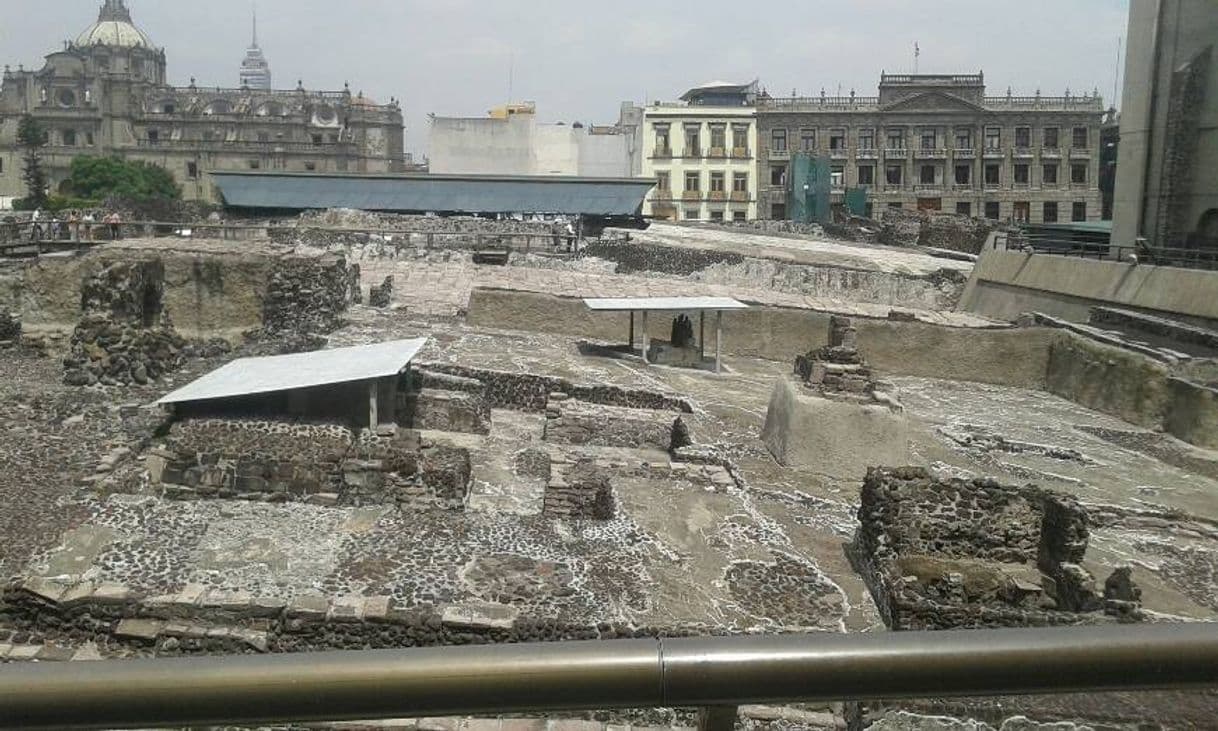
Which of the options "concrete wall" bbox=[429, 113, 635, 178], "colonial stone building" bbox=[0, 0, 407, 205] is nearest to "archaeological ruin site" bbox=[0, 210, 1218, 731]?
"concrete wall" bbox=[429, 113, 635, 178]

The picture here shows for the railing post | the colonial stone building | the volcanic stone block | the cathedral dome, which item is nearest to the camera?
the railing post

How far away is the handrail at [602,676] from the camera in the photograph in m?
1.30

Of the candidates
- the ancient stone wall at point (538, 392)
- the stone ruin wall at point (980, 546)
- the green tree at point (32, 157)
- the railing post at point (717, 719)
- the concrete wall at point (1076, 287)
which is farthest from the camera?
the green tree at point (32, 157)

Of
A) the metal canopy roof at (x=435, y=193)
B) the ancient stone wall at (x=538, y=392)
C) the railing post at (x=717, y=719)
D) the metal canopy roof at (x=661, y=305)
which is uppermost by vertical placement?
the metal canopy roof at (x=435, y=193)

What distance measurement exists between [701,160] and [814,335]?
102 feet

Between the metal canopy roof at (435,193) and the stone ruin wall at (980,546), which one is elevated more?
the metal canopy roof at (435,193)

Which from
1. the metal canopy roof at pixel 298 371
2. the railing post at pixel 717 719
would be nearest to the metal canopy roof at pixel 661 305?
the metal canopy roof at pixel 298 371

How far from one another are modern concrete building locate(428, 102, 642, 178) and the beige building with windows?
1746mm

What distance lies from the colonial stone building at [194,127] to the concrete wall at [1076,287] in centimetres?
4661

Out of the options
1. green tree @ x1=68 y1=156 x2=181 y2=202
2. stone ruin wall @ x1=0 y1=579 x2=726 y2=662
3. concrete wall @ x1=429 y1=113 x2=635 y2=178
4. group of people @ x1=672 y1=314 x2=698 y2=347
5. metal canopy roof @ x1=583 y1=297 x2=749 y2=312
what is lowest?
stone ruin wall @ x1=0 y1=579 x2=726 y2=662

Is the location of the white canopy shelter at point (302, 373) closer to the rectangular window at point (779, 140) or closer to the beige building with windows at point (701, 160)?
the beige building with windows at point (701, 160)

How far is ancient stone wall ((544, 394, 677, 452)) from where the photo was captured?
452 inches

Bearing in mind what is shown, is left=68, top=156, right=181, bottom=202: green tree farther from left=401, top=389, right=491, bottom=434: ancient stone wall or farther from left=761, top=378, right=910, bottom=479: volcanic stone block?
left=761, top=378, right=910, bottom=479: volcanic stone block

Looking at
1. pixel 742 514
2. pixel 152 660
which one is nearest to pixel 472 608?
pixel 742 514
